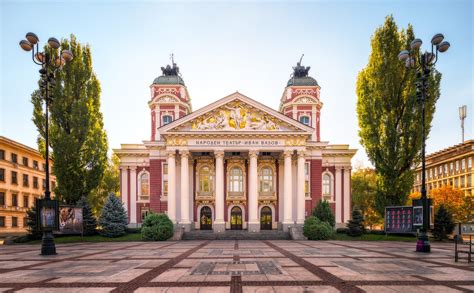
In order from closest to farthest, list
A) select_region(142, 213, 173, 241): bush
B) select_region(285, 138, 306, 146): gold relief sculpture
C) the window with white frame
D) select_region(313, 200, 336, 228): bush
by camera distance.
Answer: select_region(142, 213, 173, 241): bush, select_region(313, 200, 336, 228): bush, select_region(285, 138, 306, 146): gold relief sculpture, the window with white frame

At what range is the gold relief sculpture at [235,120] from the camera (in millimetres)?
36375

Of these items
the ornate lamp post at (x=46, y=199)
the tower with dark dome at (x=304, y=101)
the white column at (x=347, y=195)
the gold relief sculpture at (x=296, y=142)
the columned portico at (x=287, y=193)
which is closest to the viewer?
the ornate lamp post at (x=46, y=199)

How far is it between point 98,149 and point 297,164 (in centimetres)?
2073

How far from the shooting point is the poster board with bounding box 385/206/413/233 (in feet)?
64.3

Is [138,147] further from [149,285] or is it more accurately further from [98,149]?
[149,285]

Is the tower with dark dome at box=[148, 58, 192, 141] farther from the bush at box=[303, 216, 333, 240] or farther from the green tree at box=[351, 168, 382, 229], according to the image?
the green tree at box=[351, 168, 382, 229]

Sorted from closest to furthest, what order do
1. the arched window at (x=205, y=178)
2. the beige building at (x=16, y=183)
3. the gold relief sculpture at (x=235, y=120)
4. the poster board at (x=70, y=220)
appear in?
the poster board at (x=70, y=220) → the gold relief sculpture at (x=235, y=120) → the arched window at (x=205, y=178) → the beige building at (x=16, y=183)

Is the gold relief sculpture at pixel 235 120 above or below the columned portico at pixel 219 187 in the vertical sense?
above

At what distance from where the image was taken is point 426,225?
17.7 m

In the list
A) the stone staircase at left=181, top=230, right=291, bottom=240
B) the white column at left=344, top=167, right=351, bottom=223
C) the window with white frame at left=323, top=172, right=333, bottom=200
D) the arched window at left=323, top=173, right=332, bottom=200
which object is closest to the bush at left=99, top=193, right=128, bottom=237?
the stone staircase at left=181, top=230, right=291, bottom=240

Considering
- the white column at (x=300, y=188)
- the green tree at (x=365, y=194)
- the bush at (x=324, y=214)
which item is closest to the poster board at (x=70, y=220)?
the white column at (x=300, y=188)

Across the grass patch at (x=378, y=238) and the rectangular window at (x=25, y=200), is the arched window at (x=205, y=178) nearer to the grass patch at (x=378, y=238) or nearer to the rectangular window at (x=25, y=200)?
the grass patch at (x=378, y=238)

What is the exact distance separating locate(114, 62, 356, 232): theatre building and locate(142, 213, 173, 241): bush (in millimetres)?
3665

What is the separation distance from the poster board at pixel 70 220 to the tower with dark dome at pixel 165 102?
20.7 meters
